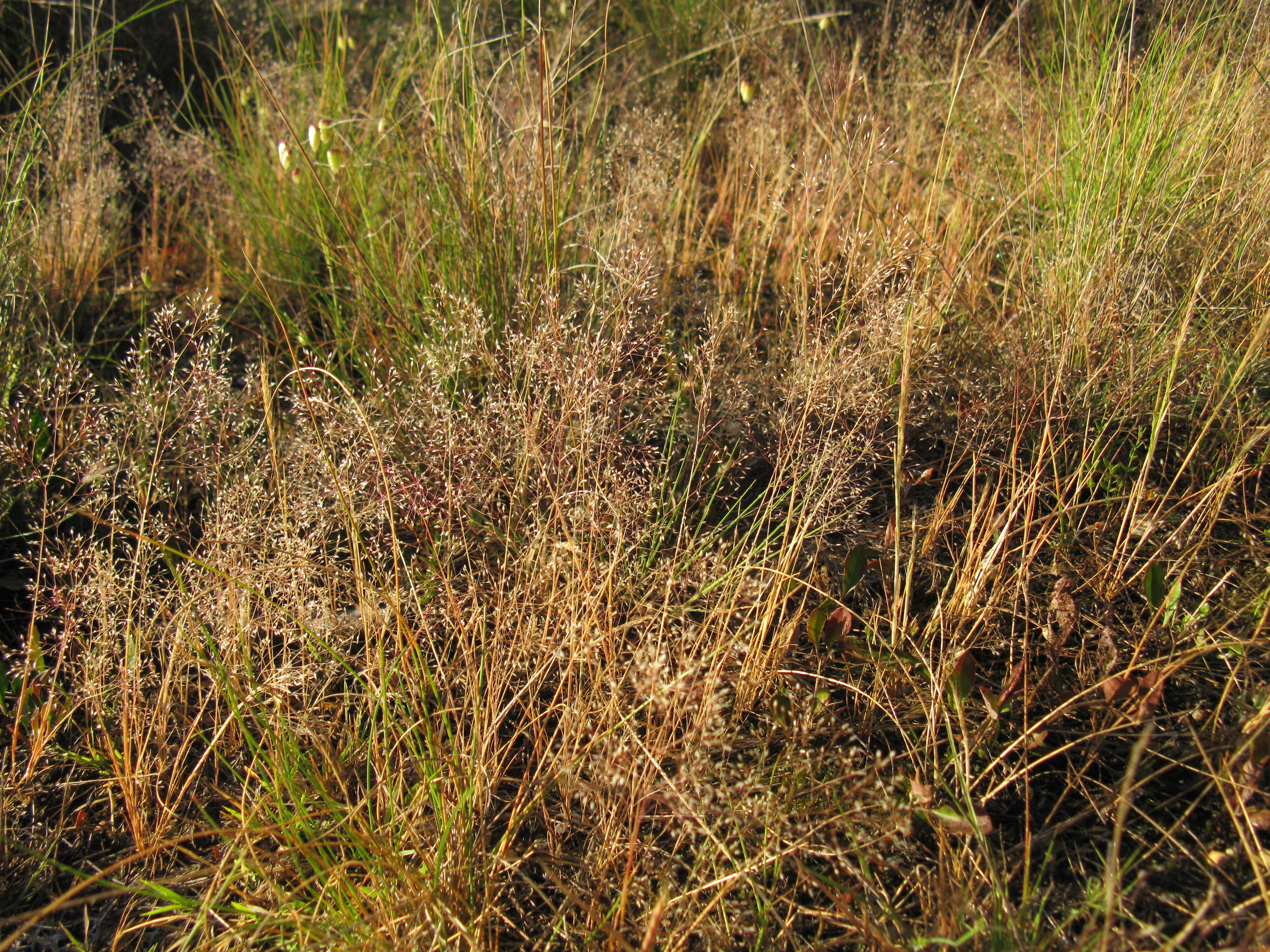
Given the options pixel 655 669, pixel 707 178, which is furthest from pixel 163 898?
pixel 707 178

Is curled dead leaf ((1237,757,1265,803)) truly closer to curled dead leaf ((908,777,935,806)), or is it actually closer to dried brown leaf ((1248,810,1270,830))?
dried brown leaf ((1248,810,1270,830))

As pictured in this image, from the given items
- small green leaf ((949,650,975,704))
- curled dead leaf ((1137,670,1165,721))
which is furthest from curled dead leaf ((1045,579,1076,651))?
small green leaf ((949,650,975,704))

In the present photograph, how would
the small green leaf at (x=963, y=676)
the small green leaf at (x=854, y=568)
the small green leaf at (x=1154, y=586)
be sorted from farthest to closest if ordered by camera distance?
1. the small green leaf at (x=854, y=568)
2. the small green leaf at (x=1154, y=586)
3. the small green leaf at (x=963, y=676)

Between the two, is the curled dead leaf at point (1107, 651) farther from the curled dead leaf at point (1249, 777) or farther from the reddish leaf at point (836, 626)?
the reddish leaf at point (836, 626)

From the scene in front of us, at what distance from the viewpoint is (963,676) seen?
3.57 feet

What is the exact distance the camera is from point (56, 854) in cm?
113

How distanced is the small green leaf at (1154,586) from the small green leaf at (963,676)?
341mm

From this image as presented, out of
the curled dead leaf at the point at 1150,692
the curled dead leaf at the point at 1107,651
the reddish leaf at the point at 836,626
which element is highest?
the reddish leaf at the point at 836,626

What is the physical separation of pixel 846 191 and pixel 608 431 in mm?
1130

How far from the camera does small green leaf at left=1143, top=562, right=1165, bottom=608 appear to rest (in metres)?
1.20

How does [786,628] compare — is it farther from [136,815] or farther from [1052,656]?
[136,815]

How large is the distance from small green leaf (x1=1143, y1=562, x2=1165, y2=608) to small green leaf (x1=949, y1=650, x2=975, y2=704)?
1.12 ft

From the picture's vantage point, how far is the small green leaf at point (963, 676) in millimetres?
1084

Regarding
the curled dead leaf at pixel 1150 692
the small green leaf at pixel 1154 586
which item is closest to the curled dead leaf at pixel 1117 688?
the curled dead leaf at pixel 1150 692
